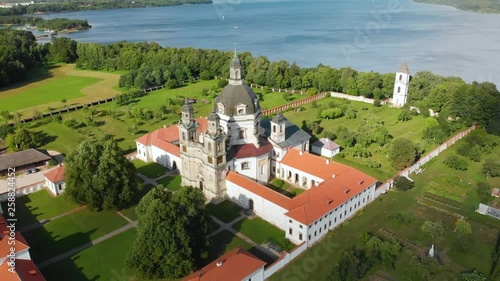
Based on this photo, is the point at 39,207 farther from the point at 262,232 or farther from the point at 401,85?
the point at 401,85

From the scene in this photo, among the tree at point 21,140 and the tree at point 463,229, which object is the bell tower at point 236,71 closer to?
the tree at point 463,229

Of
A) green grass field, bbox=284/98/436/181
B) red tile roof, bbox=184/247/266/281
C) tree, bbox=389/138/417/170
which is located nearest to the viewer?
red tile roof, bbox=184/247/266/281

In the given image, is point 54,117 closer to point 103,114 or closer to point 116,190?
point 103,114

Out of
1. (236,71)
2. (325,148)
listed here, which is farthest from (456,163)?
(236,71)

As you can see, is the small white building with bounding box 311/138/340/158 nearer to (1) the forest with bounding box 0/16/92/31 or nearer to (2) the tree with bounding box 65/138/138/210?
(2) the tree with bounding box 65/138/138/210

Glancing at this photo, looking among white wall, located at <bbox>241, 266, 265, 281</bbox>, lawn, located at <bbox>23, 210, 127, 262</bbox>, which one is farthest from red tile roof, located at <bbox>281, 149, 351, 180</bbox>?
lawn, located at <bbox>23, 210, 127, 262</bbox>

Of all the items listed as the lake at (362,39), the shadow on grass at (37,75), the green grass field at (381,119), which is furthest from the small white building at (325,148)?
the shadow on grass at (37,75)
